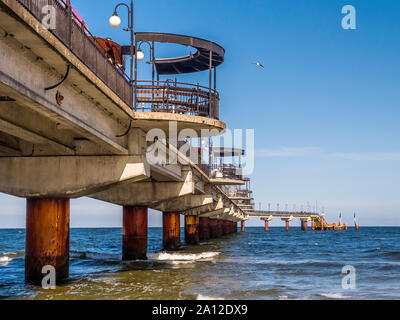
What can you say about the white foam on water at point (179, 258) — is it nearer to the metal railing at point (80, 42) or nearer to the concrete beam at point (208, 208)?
the metal railing at point (80, 42)

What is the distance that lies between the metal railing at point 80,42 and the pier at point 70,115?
0.02 m

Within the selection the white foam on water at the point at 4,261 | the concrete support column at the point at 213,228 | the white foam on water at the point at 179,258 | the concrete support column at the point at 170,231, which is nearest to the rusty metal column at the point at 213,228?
the concrete support column at the point at 213,228

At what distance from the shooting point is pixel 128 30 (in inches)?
643

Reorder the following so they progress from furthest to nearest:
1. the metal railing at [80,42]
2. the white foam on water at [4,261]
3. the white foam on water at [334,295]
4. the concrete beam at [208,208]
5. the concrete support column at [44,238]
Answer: the concrete beam at [208,208], the white foam on water at [4,261], the concrete support column at [44,238], the white foam on water at [334,295], the metal railing at [80,42]

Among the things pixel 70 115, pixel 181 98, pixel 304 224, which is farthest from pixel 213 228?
pixel 304 224

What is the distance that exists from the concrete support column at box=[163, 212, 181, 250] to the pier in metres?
18.2

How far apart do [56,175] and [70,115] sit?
5.40 meters

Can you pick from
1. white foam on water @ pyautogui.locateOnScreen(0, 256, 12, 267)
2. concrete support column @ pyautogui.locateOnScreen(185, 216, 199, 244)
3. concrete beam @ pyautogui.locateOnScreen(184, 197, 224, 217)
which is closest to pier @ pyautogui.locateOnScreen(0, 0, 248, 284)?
white foam on water @ pyautogui.locateOnScreen(0, 256, 12, 267)

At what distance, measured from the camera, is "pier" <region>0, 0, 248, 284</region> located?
372 inches

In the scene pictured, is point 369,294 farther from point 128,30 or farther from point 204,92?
point 128,30

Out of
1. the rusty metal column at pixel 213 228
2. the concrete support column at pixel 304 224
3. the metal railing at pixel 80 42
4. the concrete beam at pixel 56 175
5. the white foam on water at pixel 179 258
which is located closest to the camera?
the metal railing at pixel 80 42

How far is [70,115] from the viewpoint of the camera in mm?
11758

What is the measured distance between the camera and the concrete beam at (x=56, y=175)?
54.6ft

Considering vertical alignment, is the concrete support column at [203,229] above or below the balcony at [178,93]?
below
